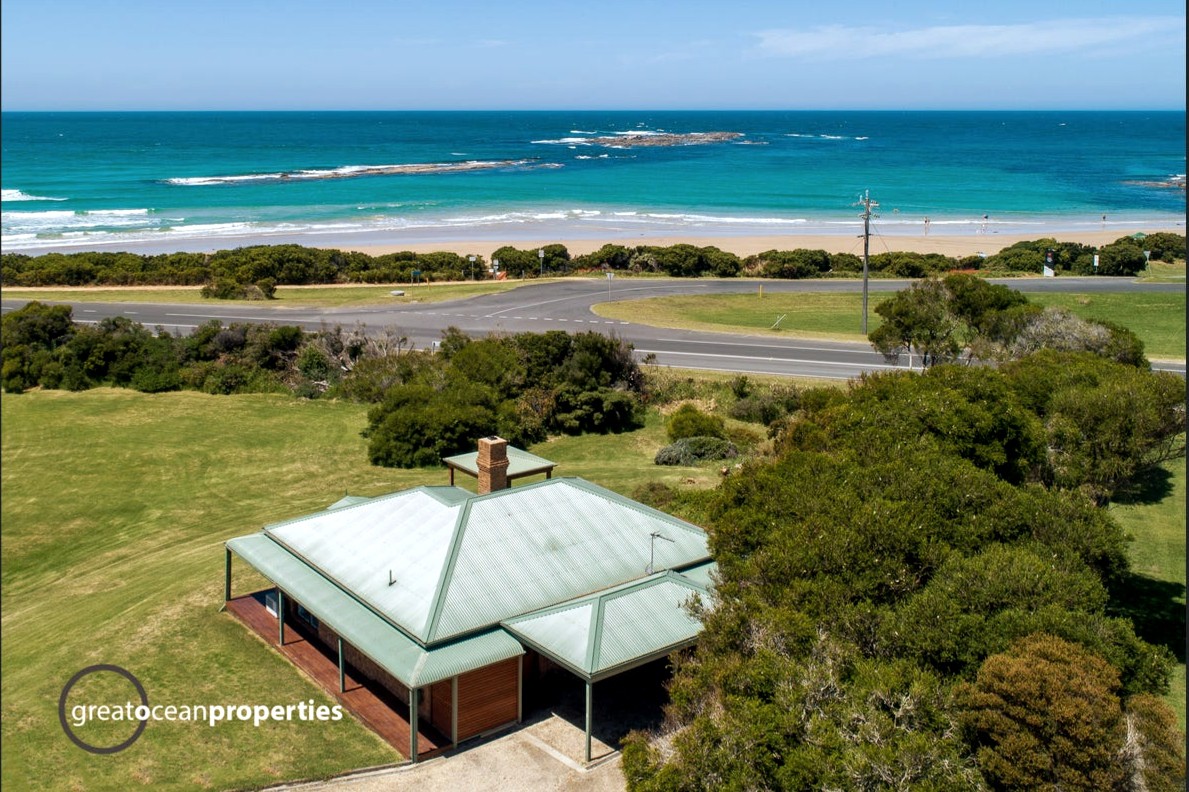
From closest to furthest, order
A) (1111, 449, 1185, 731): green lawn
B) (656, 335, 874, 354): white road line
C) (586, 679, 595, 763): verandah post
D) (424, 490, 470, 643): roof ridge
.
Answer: (586, 679, 595, 763): verandah post < (424, 490, 470, 643): roof ridge < (1111, 449, 1185, 731): green lawn < (656, 335, 874, 354): white road line

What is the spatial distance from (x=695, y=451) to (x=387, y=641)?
19.3 metres

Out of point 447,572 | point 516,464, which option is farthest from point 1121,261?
point 447,572

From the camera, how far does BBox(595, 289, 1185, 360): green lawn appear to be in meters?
52.2

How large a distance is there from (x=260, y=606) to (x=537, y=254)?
175 feet

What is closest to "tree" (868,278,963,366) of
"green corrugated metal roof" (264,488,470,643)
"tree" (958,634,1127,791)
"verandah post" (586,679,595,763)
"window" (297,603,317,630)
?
"green corrugated metal roof" (264,488,470,643)

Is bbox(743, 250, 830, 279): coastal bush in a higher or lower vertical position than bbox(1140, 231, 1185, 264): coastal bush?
lower

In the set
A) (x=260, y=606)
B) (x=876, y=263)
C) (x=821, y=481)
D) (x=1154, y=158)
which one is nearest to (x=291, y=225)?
(x=876, y=263)

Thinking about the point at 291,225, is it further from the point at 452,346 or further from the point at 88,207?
the point at 452,346

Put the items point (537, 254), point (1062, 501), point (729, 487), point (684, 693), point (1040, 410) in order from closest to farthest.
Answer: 1. point (684, 693)
2. point (1062, 501)
3. point (729, 487)
4. point (1040, 410)
5. point (537, 254)

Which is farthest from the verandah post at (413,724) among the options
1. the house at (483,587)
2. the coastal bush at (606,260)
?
the coastal bush at (606,260)

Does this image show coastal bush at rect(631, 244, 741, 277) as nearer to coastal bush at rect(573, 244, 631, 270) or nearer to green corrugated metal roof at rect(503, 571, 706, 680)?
coastal bush at rect(573, 244, 631, 270)

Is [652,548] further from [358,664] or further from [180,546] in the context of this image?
[180,546]

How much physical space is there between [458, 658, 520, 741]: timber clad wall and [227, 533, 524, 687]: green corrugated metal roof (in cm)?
52

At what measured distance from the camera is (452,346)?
43812 mm
